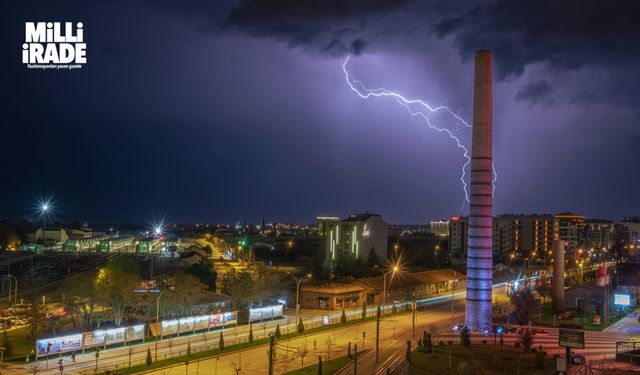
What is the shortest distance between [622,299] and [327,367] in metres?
36.7

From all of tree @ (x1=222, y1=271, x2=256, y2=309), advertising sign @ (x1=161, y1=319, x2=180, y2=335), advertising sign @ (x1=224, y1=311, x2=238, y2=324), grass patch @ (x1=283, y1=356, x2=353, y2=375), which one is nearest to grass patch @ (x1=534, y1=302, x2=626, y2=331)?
grass patch @ (x1=283, y1=356, x2=353, y2=375)

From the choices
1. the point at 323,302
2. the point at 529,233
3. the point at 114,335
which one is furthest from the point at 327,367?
the point at 529,233

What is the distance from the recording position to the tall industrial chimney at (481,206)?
48.5 m

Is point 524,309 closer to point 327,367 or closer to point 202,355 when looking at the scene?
point 327,367

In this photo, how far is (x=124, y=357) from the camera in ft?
118

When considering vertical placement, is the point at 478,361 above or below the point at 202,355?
below

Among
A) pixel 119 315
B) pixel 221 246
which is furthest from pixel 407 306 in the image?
pixel 221 246

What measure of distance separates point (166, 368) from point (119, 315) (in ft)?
35.2

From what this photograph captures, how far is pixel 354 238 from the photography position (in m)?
92.4

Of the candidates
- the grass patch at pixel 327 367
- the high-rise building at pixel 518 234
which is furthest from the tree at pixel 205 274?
the high-rise building at pixel 518 234

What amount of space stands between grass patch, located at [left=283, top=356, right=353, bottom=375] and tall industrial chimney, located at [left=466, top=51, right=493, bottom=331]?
15785mm

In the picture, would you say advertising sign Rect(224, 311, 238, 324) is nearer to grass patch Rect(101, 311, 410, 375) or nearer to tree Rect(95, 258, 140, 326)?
grass patch Rect(101, 311, 410, 375)

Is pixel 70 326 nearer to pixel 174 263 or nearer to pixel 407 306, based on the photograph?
pixel 407 306

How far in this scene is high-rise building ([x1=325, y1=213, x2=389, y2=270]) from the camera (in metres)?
92.4
